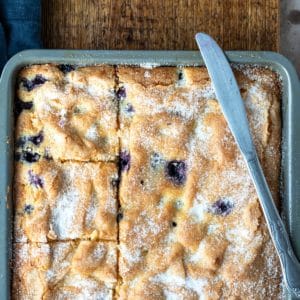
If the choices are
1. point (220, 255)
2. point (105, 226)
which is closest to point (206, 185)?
point (220, 255)

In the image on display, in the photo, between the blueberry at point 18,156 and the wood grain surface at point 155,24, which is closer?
the blueberry at point 18,156

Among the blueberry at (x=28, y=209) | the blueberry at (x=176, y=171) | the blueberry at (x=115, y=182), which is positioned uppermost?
the blueberry at (x=176, y=171)

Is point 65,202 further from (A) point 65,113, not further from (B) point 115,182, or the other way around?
(A) point 65,113

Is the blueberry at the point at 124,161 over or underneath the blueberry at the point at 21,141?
underneath

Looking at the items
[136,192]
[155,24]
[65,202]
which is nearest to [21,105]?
[65,202]

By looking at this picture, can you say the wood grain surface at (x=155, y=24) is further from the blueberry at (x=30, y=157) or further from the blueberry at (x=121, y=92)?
the blueberry at (x=30, y=157)

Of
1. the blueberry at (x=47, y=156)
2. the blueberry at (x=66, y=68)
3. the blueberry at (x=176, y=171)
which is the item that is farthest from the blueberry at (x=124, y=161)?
the blueberry at (x=66, y=68)
